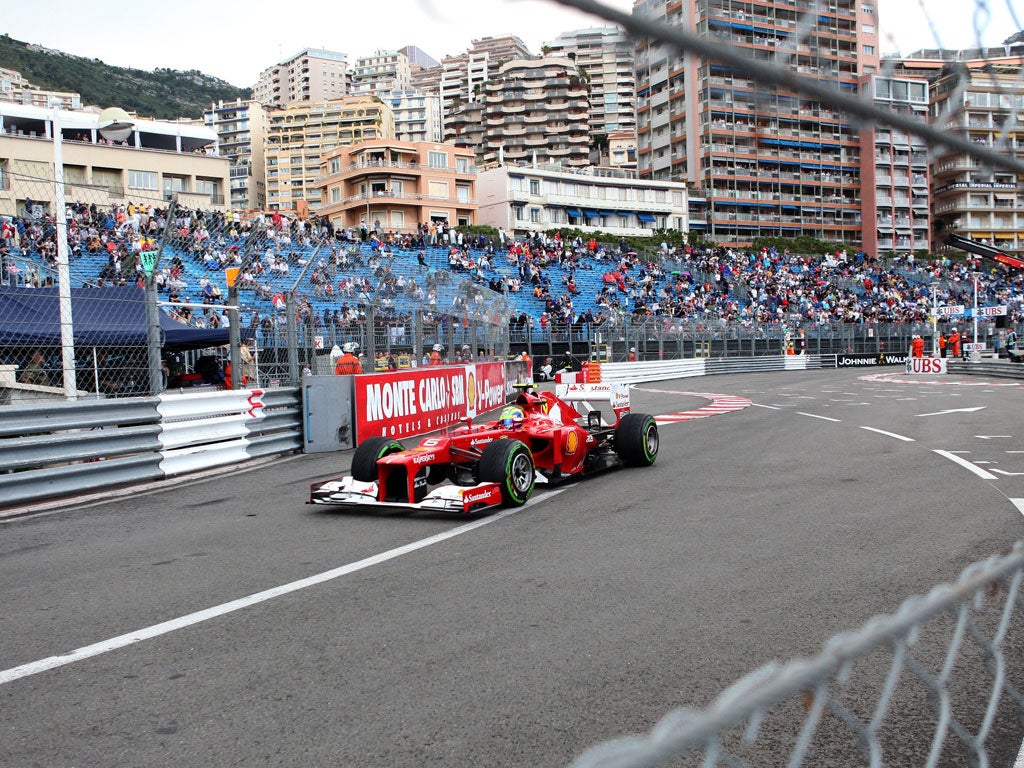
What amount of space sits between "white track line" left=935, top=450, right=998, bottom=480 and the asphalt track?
0.28 feet

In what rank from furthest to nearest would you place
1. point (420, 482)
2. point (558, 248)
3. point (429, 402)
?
point (558, 248) < point (429, 402) < point (420, 482)

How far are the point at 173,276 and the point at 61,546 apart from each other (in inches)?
418

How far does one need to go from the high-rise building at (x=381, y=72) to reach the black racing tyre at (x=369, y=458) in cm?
18574

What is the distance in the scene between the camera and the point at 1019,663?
147 inches

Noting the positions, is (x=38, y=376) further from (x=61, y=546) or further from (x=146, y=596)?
Result: (x=146, y=596)

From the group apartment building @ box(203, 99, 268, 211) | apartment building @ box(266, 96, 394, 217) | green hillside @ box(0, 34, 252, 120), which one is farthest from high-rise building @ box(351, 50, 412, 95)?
apartment building @ box(266, 96, 394, 217)

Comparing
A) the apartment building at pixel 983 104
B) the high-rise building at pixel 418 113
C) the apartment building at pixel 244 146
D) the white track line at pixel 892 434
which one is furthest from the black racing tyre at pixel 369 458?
the high-rise building at pixel 418 113

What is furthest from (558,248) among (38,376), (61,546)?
(61,546)

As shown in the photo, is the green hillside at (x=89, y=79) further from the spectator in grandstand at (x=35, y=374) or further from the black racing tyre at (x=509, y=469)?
the black racing tyre at (x=509, y=469)

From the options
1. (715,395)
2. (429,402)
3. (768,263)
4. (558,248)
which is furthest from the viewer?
(768,263)

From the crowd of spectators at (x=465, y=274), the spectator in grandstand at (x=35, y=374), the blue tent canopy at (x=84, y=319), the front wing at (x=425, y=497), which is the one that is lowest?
the front wing at (x=425, y=497)

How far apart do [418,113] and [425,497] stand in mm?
162725

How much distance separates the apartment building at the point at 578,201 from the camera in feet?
228

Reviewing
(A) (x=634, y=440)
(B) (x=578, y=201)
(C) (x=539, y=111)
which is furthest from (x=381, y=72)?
(A) (x=634, y=440)
